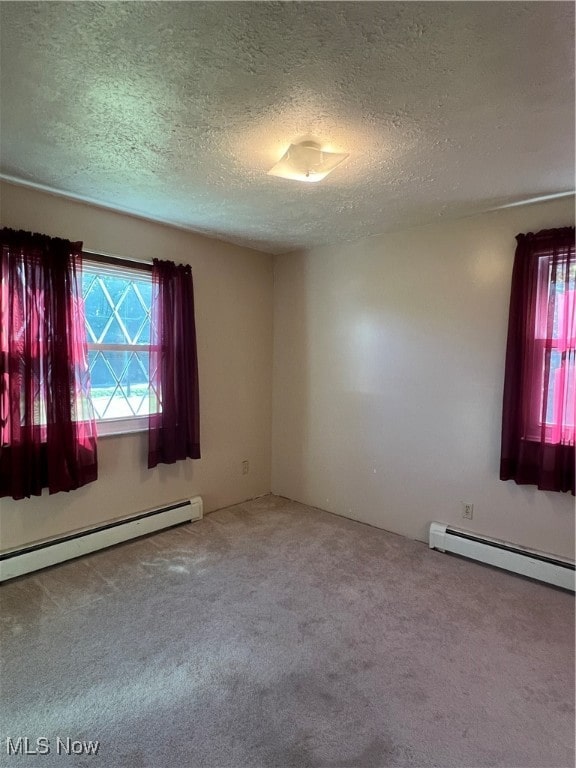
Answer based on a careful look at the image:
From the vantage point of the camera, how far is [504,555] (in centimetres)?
256

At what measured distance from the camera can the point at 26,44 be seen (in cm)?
126

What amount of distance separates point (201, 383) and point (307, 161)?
6.56 feet

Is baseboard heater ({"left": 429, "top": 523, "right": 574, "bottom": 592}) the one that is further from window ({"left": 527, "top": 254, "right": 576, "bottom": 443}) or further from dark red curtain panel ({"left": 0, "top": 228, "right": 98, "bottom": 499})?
dark red curtain panel ({"left": 0, "top": 228, "right": 98, "bottom": 499})

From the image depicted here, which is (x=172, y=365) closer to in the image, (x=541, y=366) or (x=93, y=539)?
(x=93, y=539)

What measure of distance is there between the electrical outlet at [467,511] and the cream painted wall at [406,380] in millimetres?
36

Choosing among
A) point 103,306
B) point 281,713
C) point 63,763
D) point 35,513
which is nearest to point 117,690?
point 63,763

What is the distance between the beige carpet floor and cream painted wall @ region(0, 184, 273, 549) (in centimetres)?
37

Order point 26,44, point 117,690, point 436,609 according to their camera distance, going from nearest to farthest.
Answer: point 26,44
point 117,690
point 436,609

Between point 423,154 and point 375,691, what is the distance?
2329 millimetres

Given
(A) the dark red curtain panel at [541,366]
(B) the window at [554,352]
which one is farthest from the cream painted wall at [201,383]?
(B) the window at [554,352]

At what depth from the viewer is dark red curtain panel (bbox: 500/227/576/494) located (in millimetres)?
2326

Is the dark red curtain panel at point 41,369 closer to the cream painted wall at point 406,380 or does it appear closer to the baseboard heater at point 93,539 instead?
the baseboard heater at point 93,539

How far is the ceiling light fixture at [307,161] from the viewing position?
1757mm

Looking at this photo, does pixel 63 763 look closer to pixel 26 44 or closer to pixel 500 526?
pixel 26 44
